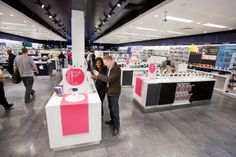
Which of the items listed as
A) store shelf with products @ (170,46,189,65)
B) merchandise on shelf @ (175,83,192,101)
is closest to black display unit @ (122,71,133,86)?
merchandise on shelf @ (175,83,192,101)

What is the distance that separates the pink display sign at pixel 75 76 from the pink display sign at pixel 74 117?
0.41 metres

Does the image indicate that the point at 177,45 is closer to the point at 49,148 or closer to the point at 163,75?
the point at 163,75

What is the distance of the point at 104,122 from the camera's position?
311cm

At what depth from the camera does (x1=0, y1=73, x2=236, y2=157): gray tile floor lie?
2.22 metres

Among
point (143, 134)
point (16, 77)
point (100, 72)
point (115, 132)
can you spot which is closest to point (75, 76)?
point (100, 72)

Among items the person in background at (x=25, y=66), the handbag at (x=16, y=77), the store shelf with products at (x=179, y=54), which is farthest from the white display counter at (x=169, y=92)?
the store shelf with products at (x=179, y=54)

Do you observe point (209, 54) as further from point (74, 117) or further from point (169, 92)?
point (74, 117)

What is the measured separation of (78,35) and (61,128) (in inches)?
141

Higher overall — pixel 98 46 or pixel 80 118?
pixel 98 46

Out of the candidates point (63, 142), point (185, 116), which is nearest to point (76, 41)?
point (63, 142)

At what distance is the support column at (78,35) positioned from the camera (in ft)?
14.9

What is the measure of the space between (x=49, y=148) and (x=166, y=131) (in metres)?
2.45

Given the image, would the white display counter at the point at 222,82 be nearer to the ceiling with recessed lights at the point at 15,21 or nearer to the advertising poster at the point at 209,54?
the advertising poster at the point at 209,54

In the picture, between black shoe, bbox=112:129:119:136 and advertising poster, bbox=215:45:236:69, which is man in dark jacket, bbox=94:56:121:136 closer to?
black shoe, bbox=112:129:119:136
